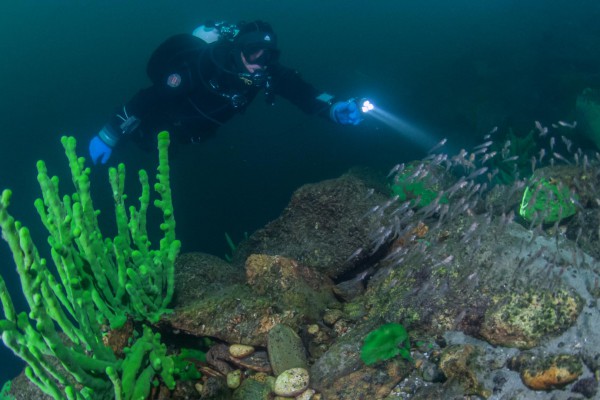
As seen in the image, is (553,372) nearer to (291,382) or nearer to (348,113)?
(291,382)

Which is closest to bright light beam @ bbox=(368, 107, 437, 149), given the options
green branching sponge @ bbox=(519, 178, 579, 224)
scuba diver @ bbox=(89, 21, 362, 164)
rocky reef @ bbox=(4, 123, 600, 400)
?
scuba diver @ bbox=(89, 21, 362, 164)

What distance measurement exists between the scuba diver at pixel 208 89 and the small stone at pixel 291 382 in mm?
5420

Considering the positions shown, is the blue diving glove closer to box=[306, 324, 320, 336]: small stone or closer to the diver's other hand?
box=[306, 324, 320, 336]: small stone

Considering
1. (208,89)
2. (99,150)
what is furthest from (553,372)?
(99,150)

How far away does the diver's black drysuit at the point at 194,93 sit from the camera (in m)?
8.30

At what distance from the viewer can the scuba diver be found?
7.91 meters

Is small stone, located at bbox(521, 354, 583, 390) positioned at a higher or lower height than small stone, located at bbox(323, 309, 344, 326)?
lower

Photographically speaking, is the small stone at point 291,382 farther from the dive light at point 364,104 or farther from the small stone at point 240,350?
the dive light at point 364,104

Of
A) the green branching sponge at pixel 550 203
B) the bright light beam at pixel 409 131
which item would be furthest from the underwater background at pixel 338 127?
the green branching sponge at pixel 550 203

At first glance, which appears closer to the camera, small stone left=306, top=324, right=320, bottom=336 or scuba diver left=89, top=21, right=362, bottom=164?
small stone left=306, top=324, right=320, bottom=336

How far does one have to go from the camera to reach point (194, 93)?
8.68m

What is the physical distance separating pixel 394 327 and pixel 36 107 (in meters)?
60.5

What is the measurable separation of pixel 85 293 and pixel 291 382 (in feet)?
6.09

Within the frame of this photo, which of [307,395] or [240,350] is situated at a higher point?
[240,350]
